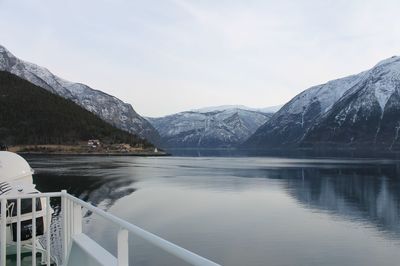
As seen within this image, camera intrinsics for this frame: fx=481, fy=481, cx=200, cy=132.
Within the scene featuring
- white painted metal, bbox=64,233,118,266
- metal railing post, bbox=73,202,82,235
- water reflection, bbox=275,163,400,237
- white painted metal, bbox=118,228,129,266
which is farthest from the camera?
water reflection, bbox=275,163,400,237

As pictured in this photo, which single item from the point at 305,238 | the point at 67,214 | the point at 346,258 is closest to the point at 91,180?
the point at 305,238

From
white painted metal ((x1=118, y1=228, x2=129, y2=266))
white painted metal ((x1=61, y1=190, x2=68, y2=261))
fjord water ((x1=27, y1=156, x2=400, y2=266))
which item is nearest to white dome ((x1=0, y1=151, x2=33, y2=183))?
white painted metal ((x1=61, y1=190, x2=68, y2=261))

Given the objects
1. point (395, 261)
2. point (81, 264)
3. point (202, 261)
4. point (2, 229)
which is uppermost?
point (202, 261)

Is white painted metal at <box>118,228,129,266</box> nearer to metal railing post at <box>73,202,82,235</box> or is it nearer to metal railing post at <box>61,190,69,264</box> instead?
metal railing post at <box>73,202,82,235</box>

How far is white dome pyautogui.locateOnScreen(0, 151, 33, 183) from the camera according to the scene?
47.4 ft

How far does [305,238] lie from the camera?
30.3 metres

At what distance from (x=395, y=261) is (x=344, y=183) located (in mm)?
47512

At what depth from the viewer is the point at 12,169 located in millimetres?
14703

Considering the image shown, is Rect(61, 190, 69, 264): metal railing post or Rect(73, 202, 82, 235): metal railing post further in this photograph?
Rect(61, 190, 69, 264): metal railing post

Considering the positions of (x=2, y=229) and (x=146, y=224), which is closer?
(x=2, y=229)

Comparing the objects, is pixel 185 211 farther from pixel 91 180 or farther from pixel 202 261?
pixel 202 261

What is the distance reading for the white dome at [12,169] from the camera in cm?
1446

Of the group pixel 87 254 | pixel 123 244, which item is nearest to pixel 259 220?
pixel 87 254

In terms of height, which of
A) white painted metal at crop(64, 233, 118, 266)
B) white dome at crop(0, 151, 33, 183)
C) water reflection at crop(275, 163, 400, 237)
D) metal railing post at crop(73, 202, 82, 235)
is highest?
white dome at crop(0, 151, 33, 183)
